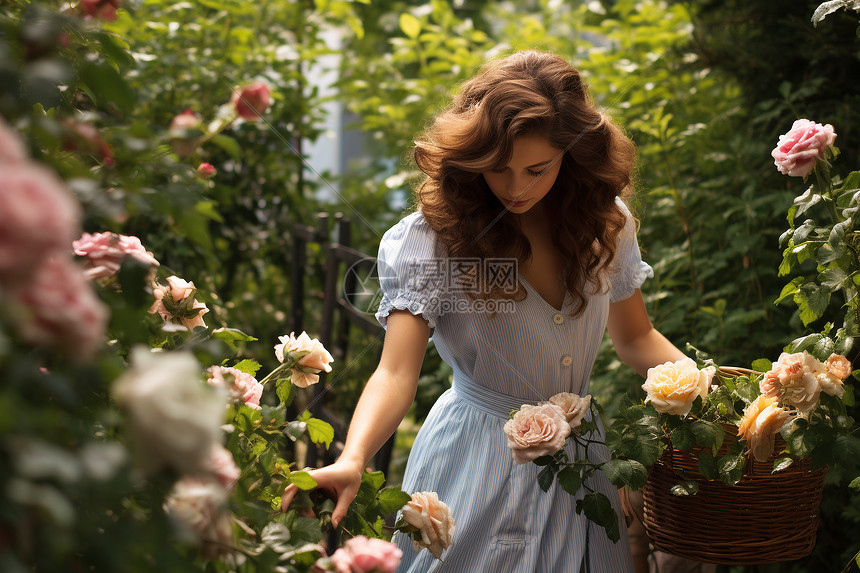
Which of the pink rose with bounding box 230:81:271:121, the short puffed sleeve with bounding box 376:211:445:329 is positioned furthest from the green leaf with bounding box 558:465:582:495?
the pink rose with bounding box 230:81:271:121

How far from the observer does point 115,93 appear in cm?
53

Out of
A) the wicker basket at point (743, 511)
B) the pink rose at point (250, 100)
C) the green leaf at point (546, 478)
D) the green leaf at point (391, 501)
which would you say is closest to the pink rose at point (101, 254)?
the pink rose at point (250, 100)

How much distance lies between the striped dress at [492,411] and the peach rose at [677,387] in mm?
244

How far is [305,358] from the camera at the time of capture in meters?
1.01

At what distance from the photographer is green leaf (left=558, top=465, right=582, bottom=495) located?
102cm

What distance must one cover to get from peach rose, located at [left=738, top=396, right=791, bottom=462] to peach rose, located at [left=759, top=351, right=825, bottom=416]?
2 centimetres

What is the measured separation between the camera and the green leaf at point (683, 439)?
1066 millimetres

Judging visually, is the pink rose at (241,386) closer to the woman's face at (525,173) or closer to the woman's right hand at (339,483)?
the woman's right hand at (339,483)

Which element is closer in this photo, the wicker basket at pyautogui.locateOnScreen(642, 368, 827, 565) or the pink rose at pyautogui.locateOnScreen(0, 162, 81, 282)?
the pink rose at pyautogui.locateOnScreen(0, 162, 81, 282)

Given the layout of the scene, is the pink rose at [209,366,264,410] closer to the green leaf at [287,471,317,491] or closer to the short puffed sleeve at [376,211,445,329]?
the green leaf at [287,471,317,491]

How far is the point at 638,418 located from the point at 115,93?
849mm

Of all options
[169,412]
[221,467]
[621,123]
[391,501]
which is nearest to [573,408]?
[391,501]

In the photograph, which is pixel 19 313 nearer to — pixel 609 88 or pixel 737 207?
pixel 737 207

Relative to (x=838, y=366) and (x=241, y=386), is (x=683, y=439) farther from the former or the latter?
(x=241, y=386)
